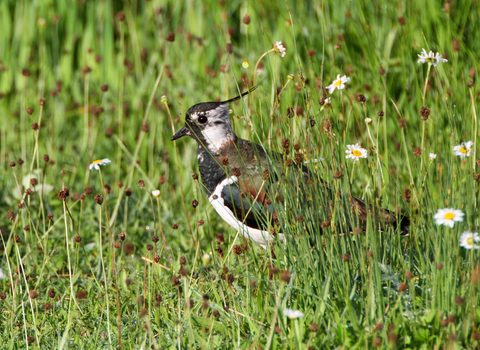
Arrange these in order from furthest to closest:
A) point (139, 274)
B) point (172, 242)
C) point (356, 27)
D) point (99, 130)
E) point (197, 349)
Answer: point (99, 130) < point (356, 27) < point (172, 242) < point (139, 274) < point (197, 349)

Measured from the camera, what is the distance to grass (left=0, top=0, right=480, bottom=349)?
2.10 m

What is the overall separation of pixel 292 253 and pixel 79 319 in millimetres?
1108

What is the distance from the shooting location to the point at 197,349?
2.18 m

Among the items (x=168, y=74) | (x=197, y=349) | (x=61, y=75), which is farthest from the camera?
(x=61, y=75)

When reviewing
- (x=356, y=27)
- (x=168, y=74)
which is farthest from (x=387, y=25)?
(x=168, y=74)

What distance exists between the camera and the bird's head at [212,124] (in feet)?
9.78

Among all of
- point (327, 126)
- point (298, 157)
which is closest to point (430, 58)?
point (327, 126)

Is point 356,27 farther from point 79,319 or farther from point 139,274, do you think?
point 79,319

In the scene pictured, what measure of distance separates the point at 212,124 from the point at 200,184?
37 cm

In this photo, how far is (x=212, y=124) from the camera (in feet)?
9.88

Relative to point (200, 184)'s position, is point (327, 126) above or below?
above

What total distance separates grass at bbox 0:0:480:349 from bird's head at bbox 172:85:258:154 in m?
0.18

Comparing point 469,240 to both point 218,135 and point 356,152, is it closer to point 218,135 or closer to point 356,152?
point 356,152

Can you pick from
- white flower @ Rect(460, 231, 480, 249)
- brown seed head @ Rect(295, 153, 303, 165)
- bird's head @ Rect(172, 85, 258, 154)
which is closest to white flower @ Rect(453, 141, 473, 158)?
white flower @ Rect(460, 231, 480, 249)
